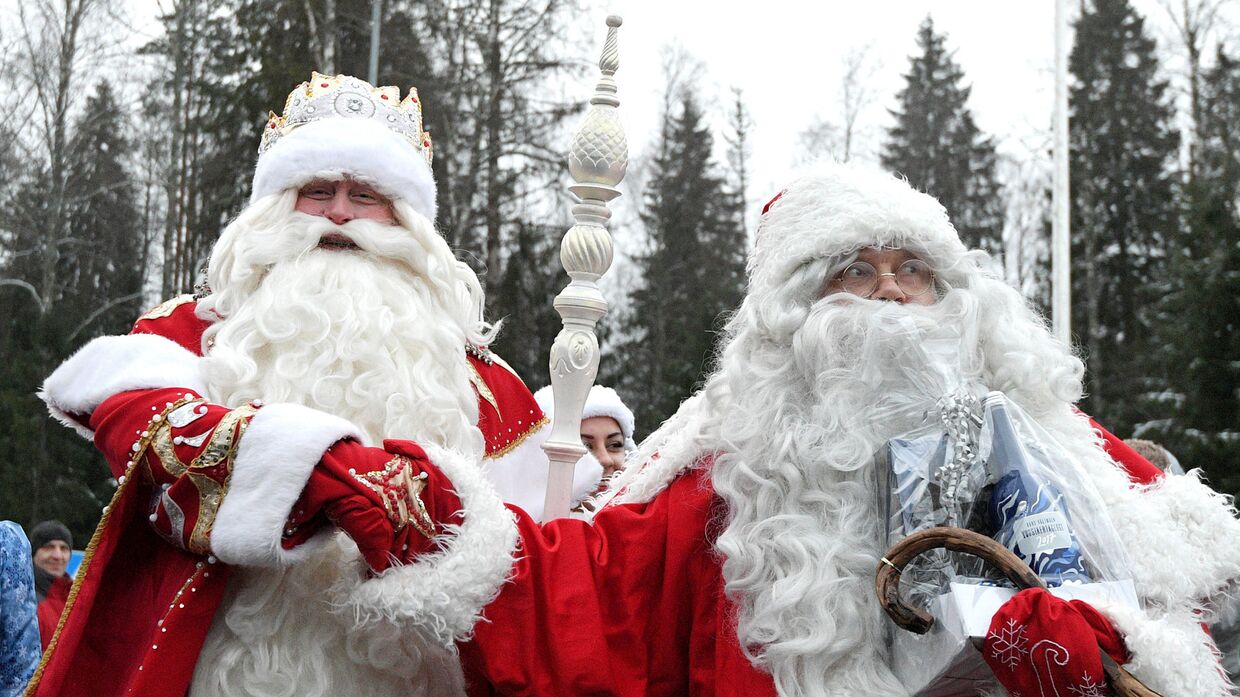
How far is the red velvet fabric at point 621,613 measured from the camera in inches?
118

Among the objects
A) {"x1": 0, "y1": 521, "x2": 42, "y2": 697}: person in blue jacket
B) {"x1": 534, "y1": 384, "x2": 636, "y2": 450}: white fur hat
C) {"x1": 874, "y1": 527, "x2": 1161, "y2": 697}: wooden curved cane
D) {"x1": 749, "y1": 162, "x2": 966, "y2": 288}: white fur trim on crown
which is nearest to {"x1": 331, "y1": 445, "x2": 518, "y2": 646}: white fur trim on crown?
{"x1": 874, "y1": 527, "x2": 1161, "y2": 697}: wooden curved cane

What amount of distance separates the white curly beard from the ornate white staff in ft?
1.00

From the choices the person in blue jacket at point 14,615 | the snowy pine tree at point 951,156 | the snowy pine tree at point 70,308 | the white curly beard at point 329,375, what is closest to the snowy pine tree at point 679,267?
the snowy pine tree at point 951,156

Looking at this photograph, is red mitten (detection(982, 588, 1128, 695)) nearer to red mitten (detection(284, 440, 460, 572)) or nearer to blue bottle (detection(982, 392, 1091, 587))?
blue bottle (detection(982, 392, 1091, 587))

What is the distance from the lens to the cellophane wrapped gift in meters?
2.69

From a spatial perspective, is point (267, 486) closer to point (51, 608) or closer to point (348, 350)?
point (348, 350)

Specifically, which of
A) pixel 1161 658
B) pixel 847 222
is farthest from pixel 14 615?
pixel 1161 658

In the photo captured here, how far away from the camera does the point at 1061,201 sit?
38.0 ft

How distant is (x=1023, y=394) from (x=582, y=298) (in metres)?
1.33

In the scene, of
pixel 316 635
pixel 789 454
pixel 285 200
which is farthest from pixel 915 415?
pixel 285 200

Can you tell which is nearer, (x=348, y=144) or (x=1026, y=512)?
(x=1026, y=512)

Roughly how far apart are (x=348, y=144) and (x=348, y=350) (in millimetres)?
679

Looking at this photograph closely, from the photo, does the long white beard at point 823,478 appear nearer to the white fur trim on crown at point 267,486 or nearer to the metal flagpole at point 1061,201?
the white fur trim on crown at point 267,486

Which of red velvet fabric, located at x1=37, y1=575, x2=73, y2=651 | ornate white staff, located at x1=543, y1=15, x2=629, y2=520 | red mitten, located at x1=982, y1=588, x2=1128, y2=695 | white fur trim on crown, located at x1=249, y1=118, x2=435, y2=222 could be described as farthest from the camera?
red velvet fabric, located at x1=37, y1=575, x2=73, y2=651
